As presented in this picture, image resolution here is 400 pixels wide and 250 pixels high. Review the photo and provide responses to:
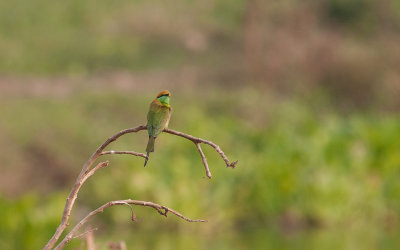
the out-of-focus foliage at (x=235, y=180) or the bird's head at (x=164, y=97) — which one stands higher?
the bird's head at (x=164, y=97)

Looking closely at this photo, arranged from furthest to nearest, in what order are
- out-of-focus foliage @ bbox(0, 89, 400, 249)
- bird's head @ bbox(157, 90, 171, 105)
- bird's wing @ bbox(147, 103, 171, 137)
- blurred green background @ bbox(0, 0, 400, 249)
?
blurred green background @ bbox(0, 0, 400, 249)
out-of-focus foliage @ bbox(0, 89, 400, 249)
bird's head @ bbox(157, 90, 171, 105)
bird's wing @ bbox(147, 103, 171, 137)

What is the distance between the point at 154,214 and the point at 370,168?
11.5 feet

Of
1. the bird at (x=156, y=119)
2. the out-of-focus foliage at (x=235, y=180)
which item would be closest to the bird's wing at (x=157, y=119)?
the bird at (x=156, y=119)

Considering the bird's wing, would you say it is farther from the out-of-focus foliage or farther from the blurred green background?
the out-of-focus foliage

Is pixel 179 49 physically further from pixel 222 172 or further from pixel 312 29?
pixel 222 172

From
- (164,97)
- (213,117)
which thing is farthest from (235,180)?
(164,97)

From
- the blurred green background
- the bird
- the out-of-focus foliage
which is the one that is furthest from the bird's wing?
the out-of-focus foliage

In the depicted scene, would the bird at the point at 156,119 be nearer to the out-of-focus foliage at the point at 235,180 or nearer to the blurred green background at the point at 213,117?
the blurred green background at the point at 213,117

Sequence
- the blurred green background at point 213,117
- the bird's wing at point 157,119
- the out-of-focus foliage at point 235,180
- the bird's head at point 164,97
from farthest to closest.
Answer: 1. the blurred green background at point 213,117
2. the out-of-focus foliage at point 235,180
3. the bird's head at point 164,97
4. the bird's wing at point 157,119

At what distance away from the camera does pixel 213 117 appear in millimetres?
16141

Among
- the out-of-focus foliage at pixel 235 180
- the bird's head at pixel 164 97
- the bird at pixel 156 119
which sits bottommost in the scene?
the out-of-focus foliage at pixel 235 180

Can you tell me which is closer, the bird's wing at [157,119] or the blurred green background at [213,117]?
the bird's wing at [157,119]

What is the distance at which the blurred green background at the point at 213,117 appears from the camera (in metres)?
11.4

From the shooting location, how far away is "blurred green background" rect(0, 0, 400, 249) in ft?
37.3
